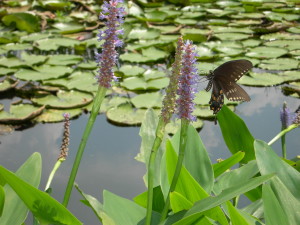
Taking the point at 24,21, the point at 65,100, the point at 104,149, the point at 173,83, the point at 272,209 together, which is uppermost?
the point at 173,83

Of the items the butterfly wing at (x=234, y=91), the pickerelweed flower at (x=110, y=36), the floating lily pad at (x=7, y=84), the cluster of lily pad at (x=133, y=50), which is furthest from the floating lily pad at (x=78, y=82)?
the pickerelweed flower at (x=110, y=36)

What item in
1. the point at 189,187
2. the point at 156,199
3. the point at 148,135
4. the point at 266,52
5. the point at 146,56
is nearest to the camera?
the point at 189,187

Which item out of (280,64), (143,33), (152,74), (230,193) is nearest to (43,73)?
(152,74)

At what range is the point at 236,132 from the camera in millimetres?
1451

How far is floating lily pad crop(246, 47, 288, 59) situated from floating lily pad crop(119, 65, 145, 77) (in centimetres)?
102

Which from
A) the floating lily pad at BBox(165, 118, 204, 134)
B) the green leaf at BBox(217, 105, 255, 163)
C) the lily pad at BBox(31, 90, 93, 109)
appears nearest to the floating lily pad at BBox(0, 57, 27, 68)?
the lily pad at BBox(31, 90, 93, 109)

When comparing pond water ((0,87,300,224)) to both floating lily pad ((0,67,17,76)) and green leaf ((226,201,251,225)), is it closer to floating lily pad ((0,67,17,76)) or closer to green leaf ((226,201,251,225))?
floating lily pad ((0,67,17,76))

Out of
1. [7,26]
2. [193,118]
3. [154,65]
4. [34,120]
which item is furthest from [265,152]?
[7,26]

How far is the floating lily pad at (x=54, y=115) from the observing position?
307cm

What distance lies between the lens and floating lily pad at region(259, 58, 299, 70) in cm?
395

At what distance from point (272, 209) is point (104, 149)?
6.40 ft

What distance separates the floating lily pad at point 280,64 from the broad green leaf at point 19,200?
3.04m

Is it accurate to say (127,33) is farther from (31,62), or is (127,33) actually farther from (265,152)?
(265,152)

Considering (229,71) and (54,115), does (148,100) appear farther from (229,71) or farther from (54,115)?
(229,71)
